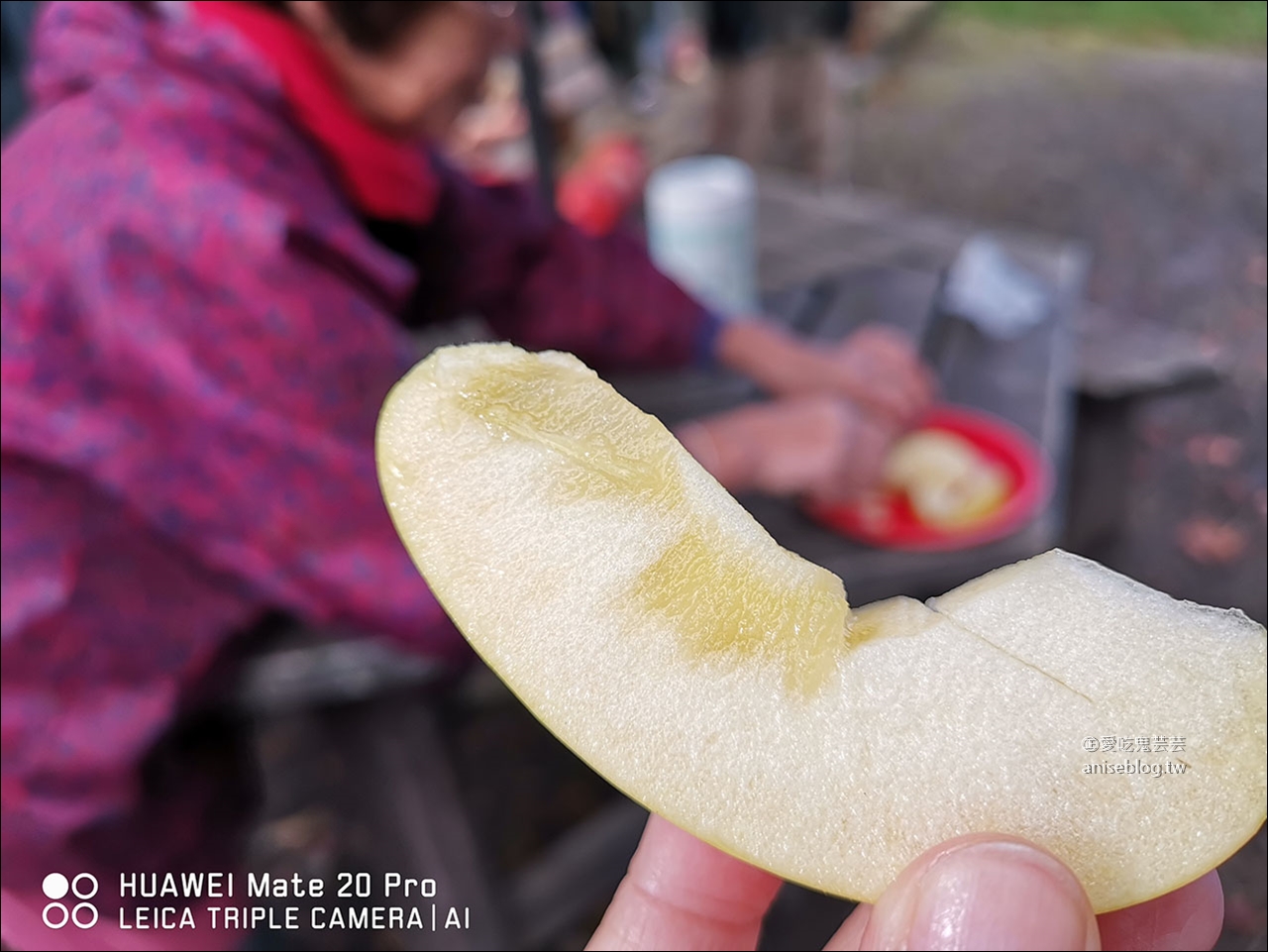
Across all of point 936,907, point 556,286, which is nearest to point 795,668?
point 936,907

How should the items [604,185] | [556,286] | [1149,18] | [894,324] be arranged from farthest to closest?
1. [604,185]
2. [894,324]
3. [556,286]
4. [1149,18]

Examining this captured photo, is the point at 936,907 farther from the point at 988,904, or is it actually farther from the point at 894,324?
the point at 894,324

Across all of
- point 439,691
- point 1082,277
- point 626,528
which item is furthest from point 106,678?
point 1082,277

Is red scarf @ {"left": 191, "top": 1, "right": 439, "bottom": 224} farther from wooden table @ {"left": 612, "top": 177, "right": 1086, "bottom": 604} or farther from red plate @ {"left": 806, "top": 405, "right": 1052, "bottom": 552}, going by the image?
red plate @ {"left": 806, "top": 405, "right": 1052, "bottom": 552}

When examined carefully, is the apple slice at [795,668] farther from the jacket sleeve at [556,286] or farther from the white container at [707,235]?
the white container at [707,235]

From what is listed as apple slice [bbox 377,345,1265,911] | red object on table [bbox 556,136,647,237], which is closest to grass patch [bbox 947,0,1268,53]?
apple slice [bbox 377,345,1265,911]

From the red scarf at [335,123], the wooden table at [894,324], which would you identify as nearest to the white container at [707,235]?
the wooden table at [894,324]

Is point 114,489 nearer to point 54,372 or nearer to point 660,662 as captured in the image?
point 54,372
